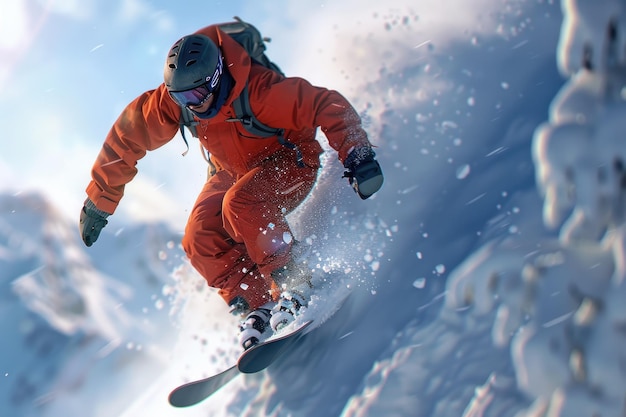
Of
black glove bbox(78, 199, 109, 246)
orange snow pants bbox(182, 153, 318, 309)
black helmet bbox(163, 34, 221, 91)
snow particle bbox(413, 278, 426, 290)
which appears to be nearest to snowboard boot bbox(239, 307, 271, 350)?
orange snow pants bbox(182, 153, 318, 309)

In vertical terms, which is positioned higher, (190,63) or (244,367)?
(190,63)

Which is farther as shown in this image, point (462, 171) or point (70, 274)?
point (70, 274)

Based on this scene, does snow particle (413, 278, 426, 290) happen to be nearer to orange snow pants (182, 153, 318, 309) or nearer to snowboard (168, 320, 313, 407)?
snowboard (168, 320, 313, 407)

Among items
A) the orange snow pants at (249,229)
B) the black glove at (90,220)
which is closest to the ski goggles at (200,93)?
the orange snow pants at (249,229)

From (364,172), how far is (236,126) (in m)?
0.84

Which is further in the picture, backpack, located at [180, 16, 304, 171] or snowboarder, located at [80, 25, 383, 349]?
backpack, located at [180, 16, 304, 171]

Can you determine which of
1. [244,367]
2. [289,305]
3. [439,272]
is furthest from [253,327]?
[439,272]

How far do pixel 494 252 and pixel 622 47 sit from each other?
2.77 feet

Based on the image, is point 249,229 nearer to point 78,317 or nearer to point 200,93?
point 200,93

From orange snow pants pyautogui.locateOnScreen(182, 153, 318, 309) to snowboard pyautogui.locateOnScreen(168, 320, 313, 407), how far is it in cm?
37

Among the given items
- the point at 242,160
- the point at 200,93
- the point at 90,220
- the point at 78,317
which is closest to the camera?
the point at 200,93

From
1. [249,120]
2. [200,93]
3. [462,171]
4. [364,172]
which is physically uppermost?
[200,93]

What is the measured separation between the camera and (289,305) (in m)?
3.10

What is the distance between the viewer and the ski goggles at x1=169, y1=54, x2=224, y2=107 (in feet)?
9.45
